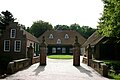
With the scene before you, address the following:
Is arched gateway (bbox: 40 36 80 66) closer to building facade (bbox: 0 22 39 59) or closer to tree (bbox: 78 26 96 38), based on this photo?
building facade (bbox: 0 22 39 59)

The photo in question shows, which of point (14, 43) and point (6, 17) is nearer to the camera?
point (14, 43)

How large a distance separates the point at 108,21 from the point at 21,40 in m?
21.8

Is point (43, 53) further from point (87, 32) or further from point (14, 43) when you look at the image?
point (87, 32)

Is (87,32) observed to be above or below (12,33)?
above

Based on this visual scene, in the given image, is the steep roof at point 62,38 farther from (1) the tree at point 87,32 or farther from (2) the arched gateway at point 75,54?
(2) the arched gateway at point 75,54

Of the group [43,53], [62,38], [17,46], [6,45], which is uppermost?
[62,38]

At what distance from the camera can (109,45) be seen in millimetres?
42250

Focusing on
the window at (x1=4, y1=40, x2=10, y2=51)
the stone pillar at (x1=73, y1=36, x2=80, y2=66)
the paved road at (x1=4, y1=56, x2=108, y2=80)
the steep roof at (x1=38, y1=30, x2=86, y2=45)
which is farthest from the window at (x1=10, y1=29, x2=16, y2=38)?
the steep roof at (x1=38, y1=30, x2=86, y2=45)

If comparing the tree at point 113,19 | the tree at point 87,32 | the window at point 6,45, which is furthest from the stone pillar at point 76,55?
the tree at point 87,32

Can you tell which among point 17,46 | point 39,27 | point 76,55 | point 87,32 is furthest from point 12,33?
point 87,32

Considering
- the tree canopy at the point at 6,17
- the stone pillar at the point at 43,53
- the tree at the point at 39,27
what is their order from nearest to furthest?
the stone pillar at the point at 43,53 < the tree canopy at the point at 6,17 < the tree at the point at 39,27

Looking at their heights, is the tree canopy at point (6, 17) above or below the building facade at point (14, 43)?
above

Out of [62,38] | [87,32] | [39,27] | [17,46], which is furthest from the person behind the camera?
[87,32]

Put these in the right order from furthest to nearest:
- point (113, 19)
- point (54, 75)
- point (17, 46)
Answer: point (17, 46), point (113, 19), point (54, 75)
